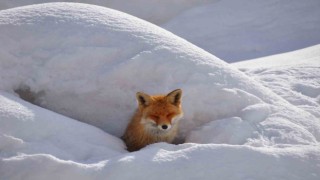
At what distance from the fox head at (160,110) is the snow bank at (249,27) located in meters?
6.42

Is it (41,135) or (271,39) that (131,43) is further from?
(271,39)

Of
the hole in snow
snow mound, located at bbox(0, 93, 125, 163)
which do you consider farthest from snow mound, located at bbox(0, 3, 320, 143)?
snow mound, located at bbox(0, 93, 125, 163)

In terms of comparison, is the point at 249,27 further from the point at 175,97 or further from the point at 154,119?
the point at 154,119

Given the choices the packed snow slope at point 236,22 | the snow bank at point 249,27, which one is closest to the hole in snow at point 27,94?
the packed snow slope at point 236,22

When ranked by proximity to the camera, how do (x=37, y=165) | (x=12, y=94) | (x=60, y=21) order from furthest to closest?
(x=60, y=21)
(x=12, y=94)
(x=37, y=165)

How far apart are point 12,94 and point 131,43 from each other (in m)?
1.87

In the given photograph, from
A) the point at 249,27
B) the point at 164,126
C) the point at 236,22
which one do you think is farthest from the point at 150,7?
the point at 164,126

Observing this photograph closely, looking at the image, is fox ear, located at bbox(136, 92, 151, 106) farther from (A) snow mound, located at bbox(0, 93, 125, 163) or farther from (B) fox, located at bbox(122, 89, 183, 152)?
(A) snow mound, located at bbox(0, 93, 125, 163)

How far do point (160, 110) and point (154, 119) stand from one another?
14cm

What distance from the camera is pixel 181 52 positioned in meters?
6.41

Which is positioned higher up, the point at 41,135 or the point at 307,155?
the point at 307,155

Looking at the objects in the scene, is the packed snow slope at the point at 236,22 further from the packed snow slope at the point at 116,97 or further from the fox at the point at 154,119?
the fox at the point at 154,119

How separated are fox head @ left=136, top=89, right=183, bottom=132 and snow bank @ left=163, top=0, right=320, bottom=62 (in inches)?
253

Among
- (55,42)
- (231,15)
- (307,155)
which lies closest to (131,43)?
(55,42)
